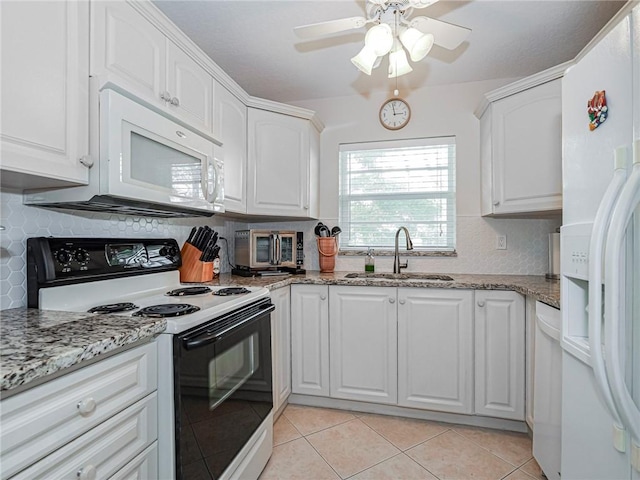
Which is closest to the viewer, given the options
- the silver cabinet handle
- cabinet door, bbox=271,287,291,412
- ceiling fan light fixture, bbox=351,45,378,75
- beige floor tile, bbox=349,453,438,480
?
the silver cabinet handle

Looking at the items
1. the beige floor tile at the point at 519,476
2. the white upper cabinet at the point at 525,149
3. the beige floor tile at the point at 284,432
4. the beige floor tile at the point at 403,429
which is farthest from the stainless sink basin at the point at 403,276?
the beige floor tile at the point at 519,476

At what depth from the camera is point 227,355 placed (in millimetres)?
1320

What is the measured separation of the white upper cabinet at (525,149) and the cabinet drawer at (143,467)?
7.27 ft

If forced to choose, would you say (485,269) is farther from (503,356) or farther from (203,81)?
(203,81)

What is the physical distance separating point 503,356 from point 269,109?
2257mm

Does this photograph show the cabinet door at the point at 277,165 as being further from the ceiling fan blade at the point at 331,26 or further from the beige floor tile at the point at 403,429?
the beige floor tile at the point at 403,429

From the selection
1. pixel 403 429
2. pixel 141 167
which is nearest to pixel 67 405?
pixel 141 167

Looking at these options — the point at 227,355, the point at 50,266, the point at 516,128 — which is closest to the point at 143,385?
the point at 227,355

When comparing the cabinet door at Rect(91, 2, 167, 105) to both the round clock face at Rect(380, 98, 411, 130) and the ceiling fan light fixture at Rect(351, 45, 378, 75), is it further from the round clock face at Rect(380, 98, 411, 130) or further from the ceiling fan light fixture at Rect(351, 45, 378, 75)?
the round clock face at Rect(380, 98, 411, 130)

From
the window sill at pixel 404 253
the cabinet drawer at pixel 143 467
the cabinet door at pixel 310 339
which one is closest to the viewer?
the cabinet drawer at pixel 143 467

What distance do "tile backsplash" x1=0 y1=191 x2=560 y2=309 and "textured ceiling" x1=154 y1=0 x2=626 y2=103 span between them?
1.11 metres

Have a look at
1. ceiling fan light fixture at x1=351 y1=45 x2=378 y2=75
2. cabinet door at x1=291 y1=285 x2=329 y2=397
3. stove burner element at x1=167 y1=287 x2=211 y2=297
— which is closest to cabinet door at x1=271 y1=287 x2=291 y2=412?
cabinet door at x1=291 y1=285 x2=329 y2=397

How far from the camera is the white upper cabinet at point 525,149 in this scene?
75.6 inches

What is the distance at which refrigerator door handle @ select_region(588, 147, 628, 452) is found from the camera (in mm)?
856
